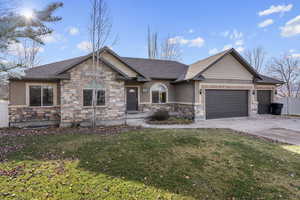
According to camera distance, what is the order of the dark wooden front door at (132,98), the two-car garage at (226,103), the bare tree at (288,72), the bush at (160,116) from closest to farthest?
the bush at (160,116)
the two-car garage at (226,103)
the dark wooden front door at (132,98)
the bare tree at (288,72)

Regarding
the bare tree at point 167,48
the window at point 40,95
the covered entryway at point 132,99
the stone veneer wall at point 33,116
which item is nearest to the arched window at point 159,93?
A: the covered entryway at point 132,99

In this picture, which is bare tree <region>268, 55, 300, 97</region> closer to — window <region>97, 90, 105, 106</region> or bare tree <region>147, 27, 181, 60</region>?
bare tree <region>147, 27, 181, 60</region>

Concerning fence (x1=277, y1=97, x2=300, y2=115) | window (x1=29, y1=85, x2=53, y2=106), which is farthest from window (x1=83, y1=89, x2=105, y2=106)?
fence (x1=277, y1=97, x2=300, y2=115)

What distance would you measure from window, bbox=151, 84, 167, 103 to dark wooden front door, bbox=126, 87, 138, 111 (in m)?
1.45

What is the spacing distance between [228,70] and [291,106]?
347 inches

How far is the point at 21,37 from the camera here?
4.55 meters

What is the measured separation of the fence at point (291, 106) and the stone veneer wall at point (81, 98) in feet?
53.9

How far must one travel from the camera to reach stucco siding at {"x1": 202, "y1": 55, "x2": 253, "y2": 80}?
12.5m

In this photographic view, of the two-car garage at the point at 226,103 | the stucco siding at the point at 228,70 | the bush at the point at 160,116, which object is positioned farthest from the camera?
the two-car garage at the point at 226,103

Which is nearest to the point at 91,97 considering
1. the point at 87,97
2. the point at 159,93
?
the point at 87,97

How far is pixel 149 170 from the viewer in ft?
13.7

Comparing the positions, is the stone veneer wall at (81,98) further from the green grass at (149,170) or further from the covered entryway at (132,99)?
the green grass at (149,170)

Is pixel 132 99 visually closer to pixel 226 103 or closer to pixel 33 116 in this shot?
pixel 33 116

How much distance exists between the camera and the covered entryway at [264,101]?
49.6 ft
